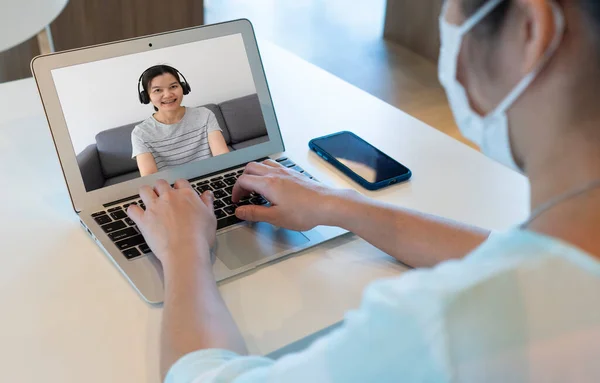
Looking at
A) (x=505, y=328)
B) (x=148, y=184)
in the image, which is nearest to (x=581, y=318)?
(x=505, y=328)

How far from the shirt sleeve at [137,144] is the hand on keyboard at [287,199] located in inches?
6.3

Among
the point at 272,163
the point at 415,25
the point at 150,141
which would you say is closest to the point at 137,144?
the point at 150,141

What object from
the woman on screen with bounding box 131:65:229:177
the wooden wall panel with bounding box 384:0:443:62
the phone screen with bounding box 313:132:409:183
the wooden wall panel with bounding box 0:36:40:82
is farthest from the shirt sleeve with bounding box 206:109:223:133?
the wooden wall panel with bounding box 384:0:443:62

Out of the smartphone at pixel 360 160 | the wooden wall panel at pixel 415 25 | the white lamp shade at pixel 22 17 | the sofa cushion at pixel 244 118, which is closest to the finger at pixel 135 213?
the sofa cushion at pixel 244 118

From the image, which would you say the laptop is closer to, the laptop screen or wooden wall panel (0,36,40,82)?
the laptop screen

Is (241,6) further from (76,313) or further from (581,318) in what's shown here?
(581,318)

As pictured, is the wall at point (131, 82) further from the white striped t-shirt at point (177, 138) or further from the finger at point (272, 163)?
the finger at point (272, 163)

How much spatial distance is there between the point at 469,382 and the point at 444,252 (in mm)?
453

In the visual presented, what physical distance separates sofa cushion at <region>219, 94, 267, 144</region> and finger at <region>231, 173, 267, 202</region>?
12 centimetres

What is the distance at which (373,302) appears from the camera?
475 millimetres

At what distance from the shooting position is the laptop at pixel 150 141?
914mm

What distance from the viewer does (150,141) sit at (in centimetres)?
101

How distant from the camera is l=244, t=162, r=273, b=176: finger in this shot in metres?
1.01

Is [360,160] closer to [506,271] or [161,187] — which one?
[161,187]
